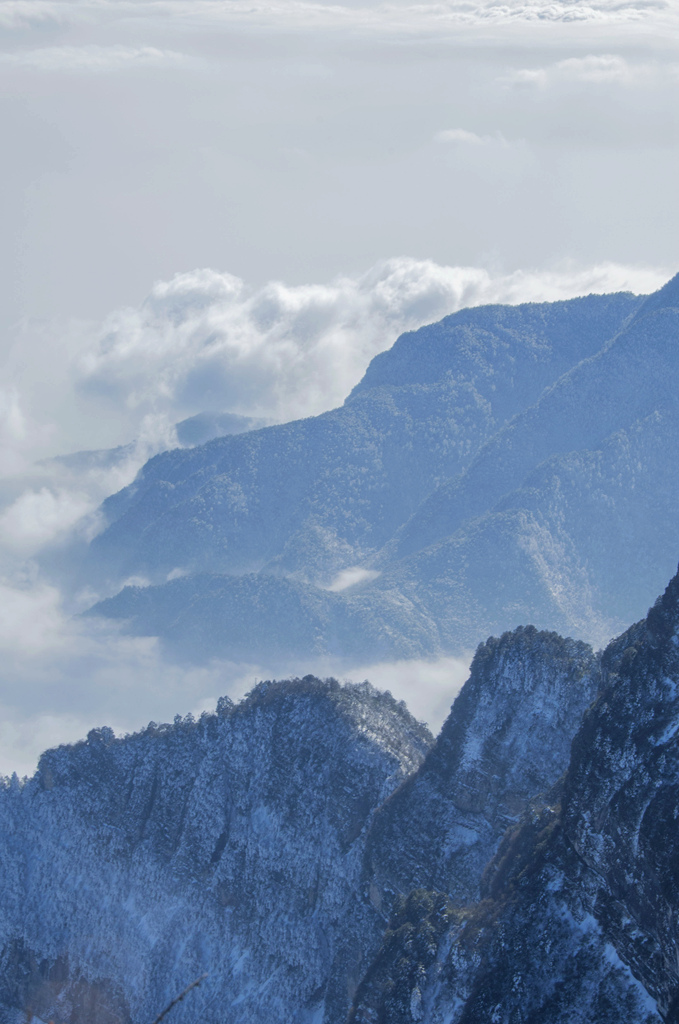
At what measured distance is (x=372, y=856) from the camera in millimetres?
100125

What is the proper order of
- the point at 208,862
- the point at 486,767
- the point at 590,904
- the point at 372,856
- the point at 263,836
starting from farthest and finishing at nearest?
the point at 208,862 < the point at 263,836 < the point at 372,856 < the point at 486,767 < the point at 590,904

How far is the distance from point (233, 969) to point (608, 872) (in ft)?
157

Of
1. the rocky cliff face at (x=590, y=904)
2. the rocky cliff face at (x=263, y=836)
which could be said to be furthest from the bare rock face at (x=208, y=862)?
the rocky cliff face at (x=590, y=904)

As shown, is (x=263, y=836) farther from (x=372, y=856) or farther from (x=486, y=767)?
(x=486, y=767)

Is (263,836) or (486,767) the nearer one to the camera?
(486,767)

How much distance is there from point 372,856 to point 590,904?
3549 centimetres

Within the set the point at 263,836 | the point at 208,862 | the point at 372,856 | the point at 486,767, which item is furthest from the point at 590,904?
the point at 208,862

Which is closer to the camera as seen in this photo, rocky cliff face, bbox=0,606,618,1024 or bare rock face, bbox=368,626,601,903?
bare rock face, bbox=368,626,601,903

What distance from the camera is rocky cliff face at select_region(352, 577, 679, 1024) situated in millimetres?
63375

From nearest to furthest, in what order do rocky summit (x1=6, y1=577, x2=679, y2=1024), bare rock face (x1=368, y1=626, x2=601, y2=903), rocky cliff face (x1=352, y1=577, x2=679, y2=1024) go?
1. rocky cliff face (x1=352, y1=577, x2=679, y2=1024)
2. rocky summit (x1=6, y1=577, x2=679, y2=1024)
3. bare rock face (x1=368, y1=626, x2=601, y2=903)

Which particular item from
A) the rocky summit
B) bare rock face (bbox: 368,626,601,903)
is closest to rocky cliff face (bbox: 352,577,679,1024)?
the rocky summit

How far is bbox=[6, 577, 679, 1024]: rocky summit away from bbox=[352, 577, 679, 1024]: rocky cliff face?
13cm

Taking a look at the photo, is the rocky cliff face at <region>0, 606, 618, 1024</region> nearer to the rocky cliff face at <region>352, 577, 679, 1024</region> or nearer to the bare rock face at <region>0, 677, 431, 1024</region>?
the bare rock face at <region>0, 677, 431, 1024</region>

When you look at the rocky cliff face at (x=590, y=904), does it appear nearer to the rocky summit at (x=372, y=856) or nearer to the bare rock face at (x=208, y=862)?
the rocky summit at (x=372, y=856)
